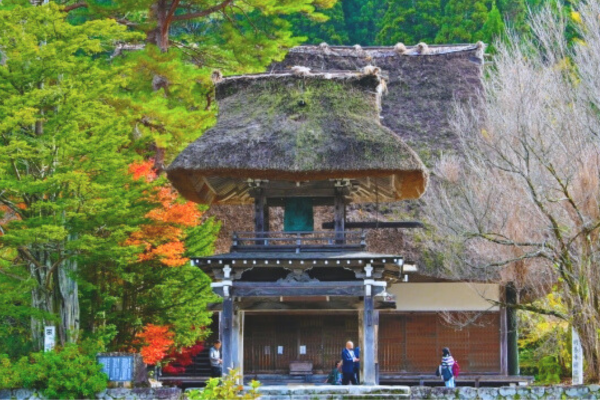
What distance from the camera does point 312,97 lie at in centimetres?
2358

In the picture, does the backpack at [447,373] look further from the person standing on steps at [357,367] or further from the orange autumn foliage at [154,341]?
the orange autumn foliage at [154,341]

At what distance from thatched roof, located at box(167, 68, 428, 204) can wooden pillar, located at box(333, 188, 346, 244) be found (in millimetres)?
486

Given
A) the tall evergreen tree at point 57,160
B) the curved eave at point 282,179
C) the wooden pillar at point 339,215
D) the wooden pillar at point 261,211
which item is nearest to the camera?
the tall evergreen tree at point 57,160

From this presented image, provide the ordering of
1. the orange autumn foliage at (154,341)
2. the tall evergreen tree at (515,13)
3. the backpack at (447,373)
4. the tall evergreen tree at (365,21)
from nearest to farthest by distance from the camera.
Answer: the orange autumn foliage at (154,341)
the backpack at (447,373)
the tall evergreen tree at (515,13)
the tall evergreen tree at (365,21)

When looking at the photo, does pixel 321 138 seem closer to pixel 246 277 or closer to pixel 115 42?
pixel 246 277

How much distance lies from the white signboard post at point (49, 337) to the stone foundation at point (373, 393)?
1340 mm

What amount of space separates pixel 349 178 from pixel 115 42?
10.9 meters

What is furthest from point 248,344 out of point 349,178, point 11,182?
point 11,182

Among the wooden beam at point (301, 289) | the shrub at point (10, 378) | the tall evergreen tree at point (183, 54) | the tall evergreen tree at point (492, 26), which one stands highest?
the tall evergreen tree at point (492, 26)

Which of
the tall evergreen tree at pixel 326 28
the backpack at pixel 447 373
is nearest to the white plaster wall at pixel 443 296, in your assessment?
the backpack at pixel 447 373

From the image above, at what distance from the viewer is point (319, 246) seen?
71.2 ft

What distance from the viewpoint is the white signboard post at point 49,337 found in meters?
20.7

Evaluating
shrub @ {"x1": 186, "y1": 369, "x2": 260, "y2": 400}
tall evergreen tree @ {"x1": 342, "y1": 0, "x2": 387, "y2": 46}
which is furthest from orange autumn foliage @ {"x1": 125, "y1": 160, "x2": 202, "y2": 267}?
tall evergreen tree @ {"x1": 342, "y1": 0, "x2": 387, "y2": 46}

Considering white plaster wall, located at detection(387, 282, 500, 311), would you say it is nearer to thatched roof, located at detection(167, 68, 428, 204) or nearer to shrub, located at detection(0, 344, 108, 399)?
thatched roof, located at detection(167, 68, 428, 204)
